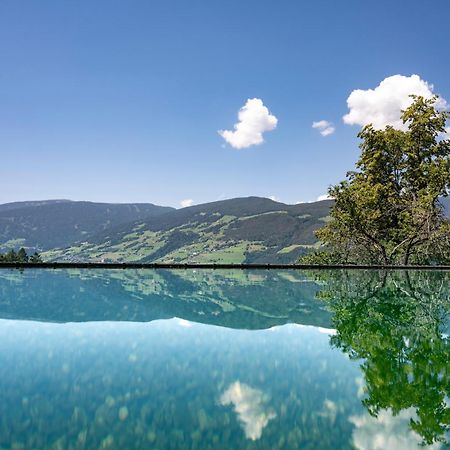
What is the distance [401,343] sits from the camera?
25.1ft

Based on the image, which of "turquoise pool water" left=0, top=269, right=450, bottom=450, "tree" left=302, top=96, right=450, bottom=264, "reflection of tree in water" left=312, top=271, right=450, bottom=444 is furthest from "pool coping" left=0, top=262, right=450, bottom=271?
"turquoise pool water" left=0, top=269, right=450, bottom=450

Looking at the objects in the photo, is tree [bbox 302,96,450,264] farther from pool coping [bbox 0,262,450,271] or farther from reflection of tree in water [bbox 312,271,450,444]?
reflection of tree in water [bbox 312,271,450,444]

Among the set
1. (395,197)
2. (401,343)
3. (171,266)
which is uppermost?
(395,197)

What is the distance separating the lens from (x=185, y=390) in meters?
5.06

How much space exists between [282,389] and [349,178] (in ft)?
85.3

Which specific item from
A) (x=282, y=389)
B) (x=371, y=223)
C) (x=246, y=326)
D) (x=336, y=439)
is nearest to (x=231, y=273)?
(x=371, y=223)

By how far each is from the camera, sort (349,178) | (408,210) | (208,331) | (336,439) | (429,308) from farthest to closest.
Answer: (349,178)
(408,210)
(429,308)
(208,331)
(336,439)

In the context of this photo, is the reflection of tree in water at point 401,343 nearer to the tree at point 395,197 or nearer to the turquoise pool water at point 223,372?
the turquoise pool water at point 223,372

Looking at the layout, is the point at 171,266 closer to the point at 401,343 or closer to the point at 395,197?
the point at 395,197

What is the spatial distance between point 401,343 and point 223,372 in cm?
374

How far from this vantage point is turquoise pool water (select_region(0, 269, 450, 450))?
383cm

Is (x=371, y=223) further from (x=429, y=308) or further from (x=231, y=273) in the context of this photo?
(x=429, y=308)

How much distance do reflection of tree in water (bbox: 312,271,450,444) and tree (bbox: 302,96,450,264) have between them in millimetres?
9453

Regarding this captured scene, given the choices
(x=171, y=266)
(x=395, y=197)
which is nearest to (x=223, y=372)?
(x=171, y=266)
